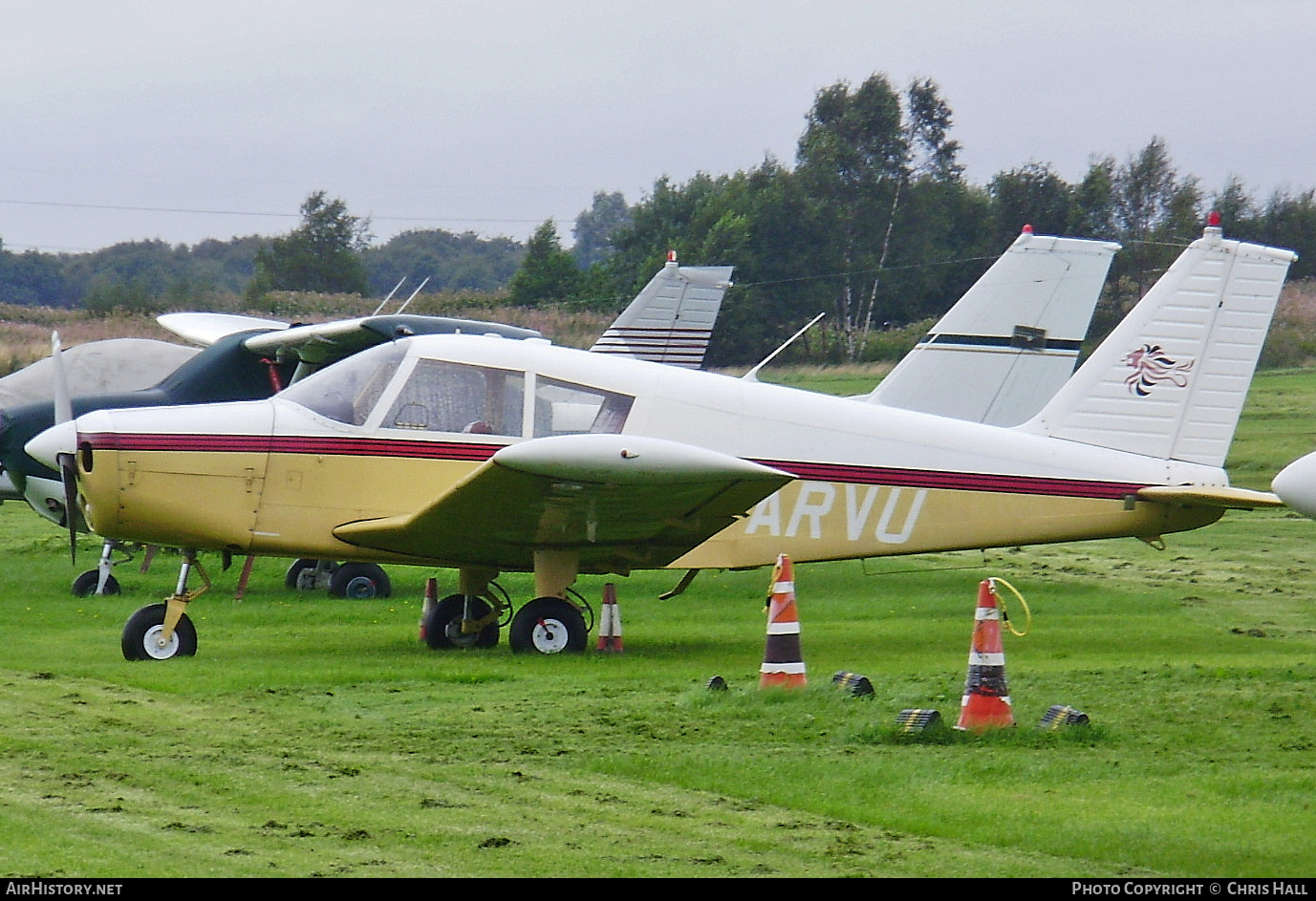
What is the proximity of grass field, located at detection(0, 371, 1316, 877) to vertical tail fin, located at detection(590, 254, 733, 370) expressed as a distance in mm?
7276

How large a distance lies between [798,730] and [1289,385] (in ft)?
110

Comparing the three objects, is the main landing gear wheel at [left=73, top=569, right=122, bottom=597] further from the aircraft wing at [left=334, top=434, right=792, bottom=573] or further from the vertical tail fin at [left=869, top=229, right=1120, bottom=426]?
the vertical tail fin at [left=869, top=229, right=1120, bottom=426]

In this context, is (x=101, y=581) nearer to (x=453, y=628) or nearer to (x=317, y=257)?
(x=453, y=628)

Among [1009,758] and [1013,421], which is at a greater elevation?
[1013,421]

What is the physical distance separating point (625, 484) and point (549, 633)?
4.82ft

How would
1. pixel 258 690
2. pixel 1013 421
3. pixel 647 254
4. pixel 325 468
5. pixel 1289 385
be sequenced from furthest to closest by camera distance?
1. pixel 647 254
2. pixel 1289 385
3. pixel 1013 421
4. pixel 325 468
5. pixel 258 690

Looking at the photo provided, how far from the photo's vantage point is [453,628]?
10.3 metres

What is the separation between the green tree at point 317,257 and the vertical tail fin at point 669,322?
28566 millimetres

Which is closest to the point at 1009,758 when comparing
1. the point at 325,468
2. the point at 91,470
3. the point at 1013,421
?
the point at 325,468

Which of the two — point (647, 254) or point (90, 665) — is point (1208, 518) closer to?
point (90, 665)

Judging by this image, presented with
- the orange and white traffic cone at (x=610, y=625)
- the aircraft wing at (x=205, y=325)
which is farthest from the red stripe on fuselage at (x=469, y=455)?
the aircraft wing at (x=205, y=325)

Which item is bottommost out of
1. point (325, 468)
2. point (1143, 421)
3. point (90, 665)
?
point (90, 665)

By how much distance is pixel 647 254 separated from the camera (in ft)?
160

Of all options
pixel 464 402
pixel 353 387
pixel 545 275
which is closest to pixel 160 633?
pixel 353 387
